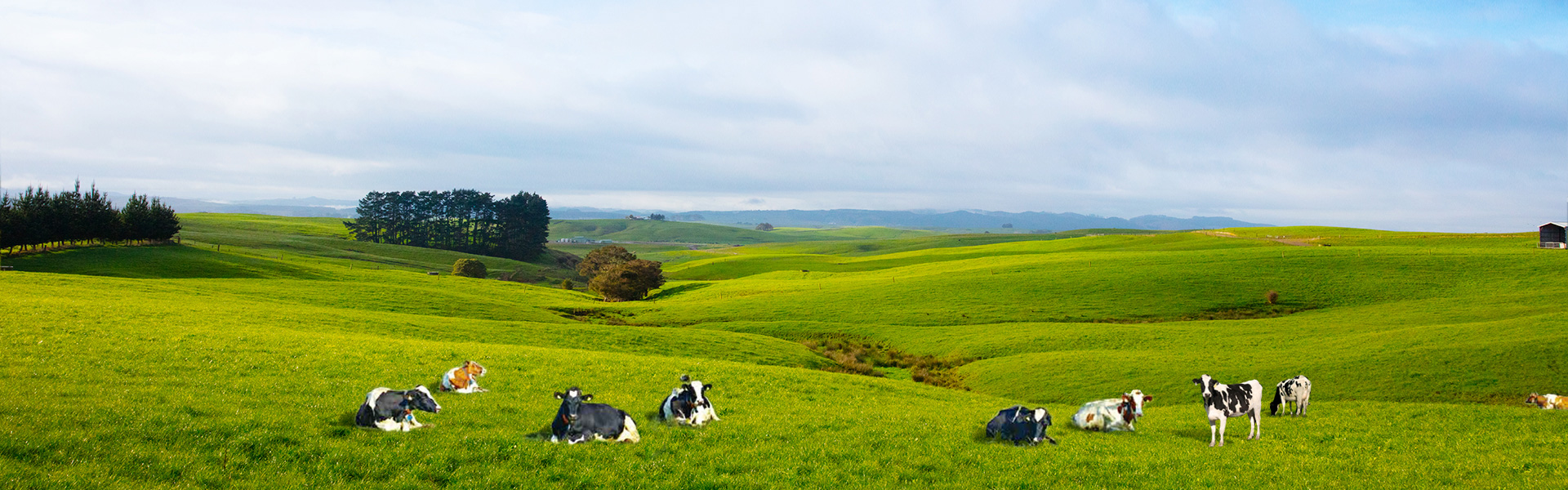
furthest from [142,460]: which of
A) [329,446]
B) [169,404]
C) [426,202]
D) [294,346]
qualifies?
[426,202]

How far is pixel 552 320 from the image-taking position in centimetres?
6003

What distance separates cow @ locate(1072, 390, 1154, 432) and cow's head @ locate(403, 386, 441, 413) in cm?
1573

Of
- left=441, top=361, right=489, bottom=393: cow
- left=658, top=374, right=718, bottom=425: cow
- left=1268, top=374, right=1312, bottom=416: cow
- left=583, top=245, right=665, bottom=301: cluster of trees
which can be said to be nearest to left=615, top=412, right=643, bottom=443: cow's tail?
left=658, top=374, right=718, bottom=425: cow

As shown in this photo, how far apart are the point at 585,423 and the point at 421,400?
4011 millimetres

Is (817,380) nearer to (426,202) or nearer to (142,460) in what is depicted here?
(142,460)

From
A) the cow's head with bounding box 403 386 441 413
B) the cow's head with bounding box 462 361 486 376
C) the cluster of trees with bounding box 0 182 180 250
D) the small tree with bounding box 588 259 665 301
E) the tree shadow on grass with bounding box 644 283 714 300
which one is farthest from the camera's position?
the tree shadow on grass with bounding box 644 283 714 300

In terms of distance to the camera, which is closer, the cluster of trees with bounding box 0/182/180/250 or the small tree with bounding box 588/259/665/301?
the cluster of trees with bounding box 0/182/180/250

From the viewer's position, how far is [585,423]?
14.2 meters

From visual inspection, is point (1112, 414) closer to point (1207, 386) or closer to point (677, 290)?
point (1207, 386)

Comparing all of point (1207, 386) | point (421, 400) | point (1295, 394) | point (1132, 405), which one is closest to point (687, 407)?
point (421, 400)

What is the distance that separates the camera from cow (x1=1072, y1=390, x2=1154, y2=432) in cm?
1808

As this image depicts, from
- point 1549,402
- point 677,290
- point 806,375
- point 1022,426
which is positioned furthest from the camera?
point 677,290

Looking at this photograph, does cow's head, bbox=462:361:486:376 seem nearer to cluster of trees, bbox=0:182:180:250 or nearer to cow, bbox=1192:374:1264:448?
cow, bbox=1192:374:1264:448

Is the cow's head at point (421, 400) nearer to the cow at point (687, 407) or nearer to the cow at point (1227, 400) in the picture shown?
the cow at point (687, 407)
